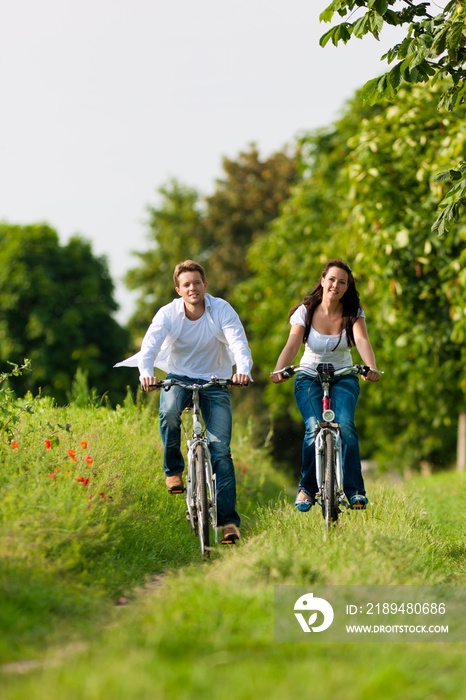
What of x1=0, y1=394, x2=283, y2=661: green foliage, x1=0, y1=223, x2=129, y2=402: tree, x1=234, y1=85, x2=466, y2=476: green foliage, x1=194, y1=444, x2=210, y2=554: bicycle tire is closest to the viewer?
x1=0, y1=394, x2=283, y2=661: green foliage

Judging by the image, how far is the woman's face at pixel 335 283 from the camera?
626cm

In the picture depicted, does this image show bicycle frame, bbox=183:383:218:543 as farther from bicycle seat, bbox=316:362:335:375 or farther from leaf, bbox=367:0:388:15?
leaf, bbox=367:0:388:15

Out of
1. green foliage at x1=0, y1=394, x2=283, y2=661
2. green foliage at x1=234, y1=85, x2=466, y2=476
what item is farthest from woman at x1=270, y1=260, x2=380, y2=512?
green foliage at x1=234, y1=85, x2=466, y2=476

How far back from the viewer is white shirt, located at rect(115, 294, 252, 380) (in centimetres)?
605

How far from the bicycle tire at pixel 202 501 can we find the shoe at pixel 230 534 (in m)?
0.17

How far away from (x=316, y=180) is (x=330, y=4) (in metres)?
15.6

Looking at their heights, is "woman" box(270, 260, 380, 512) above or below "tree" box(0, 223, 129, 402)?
below

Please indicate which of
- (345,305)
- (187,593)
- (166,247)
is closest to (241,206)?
(166,247)

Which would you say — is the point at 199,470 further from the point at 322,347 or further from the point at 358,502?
the point at 322,347

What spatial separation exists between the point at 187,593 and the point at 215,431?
2.10 meters

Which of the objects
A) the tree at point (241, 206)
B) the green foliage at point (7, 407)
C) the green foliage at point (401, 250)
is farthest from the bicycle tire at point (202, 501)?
the tree at point (241, 206)

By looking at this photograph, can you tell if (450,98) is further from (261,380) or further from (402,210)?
(261,380)

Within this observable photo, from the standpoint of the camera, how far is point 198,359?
20.4 feet

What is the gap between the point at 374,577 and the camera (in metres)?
4.32
